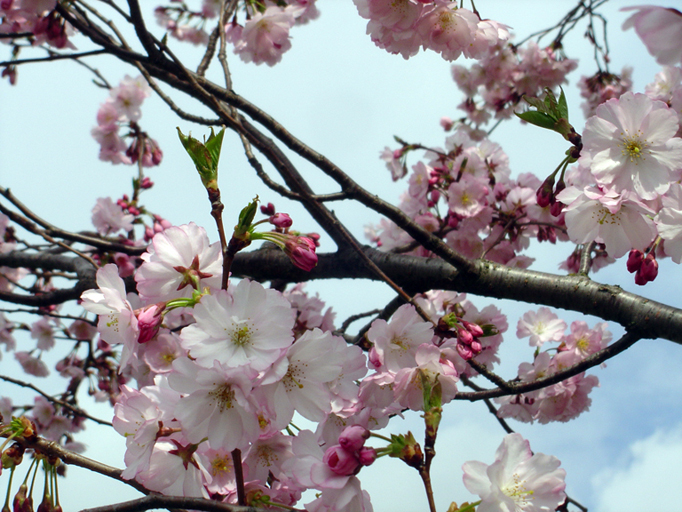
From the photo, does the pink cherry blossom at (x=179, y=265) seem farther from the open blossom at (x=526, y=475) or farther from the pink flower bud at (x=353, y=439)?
the open blossom at (x=526, y=475)

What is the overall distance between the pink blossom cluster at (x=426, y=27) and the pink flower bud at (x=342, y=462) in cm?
148

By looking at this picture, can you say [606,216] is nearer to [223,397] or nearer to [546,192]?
[546,192]

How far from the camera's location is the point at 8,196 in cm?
244

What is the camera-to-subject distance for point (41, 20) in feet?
9.25

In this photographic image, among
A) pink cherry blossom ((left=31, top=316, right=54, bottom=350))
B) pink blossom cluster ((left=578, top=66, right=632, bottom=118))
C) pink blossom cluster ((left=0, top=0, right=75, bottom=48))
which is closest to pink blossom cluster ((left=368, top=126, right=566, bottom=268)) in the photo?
pink blossom cluster ((left=578, top=66, right=632, bottom=118))

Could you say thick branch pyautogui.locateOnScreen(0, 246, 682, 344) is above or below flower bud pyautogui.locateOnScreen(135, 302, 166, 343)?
above

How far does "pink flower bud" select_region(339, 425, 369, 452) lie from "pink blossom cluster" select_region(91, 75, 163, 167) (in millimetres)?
3768

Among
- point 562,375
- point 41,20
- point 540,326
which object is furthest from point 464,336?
point 41,20

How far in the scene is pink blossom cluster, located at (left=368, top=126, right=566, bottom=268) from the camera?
325 centimetres

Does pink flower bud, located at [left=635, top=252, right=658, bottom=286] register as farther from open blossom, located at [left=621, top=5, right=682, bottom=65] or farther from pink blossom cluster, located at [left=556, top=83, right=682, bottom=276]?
open blossom, located at [left=621, top=5, right=682, bottom=65]

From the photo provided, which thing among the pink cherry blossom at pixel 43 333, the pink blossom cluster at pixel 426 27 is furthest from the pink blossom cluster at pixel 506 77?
the pink cherry blossom at pixel 43 333

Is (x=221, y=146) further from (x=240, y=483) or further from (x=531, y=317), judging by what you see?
(x=531, y=317)

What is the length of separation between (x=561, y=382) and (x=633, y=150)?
136 centimetres

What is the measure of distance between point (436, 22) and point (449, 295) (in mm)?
1569
